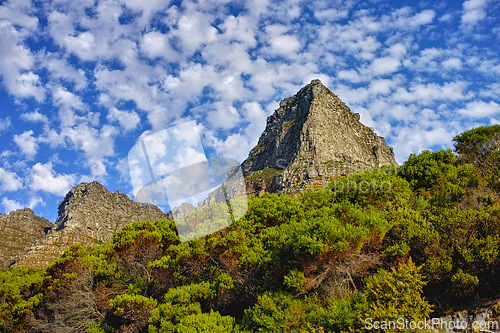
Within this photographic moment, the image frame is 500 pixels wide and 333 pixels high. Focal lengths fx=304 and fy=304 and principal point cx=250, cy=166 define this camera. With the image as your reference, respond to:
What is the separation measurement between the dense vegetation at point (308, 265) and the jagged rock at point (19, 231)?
8778 centimetres

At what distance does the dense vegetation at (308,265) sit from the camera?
11.0m

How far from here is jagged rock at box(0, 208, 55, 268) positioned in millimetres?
94000

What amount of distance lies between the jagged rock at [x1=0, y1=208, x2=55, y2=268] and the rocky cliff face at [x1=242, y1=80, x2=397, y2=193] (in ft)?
250

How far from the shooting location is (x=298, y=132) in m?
108

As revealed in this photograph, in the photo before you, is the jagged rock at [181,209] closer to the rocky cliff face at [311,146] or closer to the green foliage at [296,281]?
the green foliage at [296,281]

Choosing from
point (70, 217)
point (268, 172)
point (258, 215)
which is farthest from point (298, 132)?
point (258, 215)

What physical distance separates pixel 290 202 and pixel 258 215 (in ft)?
8.17

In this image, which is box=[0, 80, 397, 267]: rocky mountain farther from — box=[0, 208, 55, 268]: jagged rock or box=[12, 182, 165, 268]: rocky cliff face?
box=[0, 208, 55, 268]: jagged rock

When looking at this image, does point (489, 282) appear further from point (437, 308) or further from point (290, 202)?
point (290, 202)

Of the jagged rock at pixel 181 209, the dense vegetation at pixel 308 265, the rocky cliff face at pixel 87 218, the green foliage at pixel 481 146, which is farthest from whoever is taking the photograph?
the rocky cliff face at pixel 87 218

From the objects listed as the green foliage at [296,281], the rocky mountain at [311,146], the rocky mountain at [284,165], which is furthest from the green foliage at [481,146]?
the rocky mountain at [284,165]

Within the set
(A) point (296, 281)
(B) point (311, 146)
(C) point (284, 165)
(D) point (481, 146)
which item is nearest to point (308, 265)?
(A) point (296, 281)

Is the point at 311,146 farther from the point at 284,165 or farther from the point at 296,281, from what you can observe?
the point at 296,281

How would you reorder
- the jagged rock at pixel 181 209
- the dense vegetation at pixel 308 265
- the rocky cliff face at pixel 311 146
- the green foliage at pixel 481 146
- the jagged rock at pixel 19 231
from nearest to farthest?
the dense vegetation at pixel 308 265, the jagged rock at pixel 181 209, the green foliage at pixel 481 146, the rocky cliff face at pixel 311 146, the jagged rock at pixel 19 231
